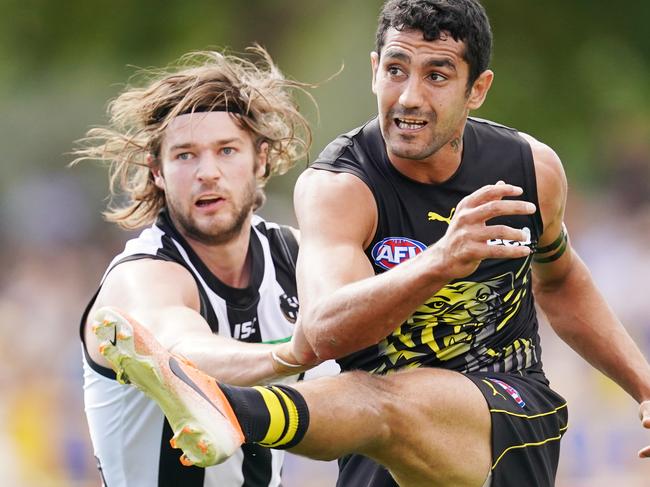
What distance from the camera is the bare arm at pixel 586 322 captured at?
597 centimetres

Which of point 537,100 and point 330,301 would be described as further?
point 537,100

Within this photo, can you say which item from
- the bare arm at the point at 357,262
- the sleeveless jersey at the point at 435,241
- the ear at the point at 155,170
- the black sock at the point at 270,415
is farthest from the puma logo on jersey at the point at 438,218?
the ear at the point at 155,170

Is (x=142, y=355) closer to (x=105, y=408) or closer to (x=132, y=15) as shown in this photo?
(x=105, y=408)

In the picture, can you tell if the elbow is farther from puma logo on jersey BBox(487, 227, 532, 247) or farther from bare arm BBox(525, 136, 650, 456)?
bare arm BBox(525, 136, 650, 456)

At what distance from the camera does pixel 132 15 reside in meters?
13.4

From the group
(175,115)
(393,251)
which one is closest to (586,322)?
(393,251)

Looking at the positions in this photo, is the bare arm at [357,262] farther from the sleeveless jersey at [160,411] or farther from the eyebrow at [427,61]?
the sleeveless jersey at [160,411]

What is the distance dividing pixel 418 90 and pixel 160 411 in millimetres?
1871

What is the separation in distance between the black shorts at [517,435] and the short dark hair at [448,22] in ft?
3.92

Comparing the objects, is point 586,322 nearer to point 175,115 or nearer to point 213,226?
point 213,226

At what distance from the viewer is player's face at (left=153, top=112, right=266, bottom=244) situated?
20.3ft

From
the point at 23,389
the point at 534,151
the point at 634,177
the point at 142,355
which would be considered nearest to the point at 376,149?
the point at 534,151

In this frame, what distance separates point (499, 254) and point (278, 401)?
908 millimetres

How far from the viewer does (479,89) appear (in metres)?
5.46
